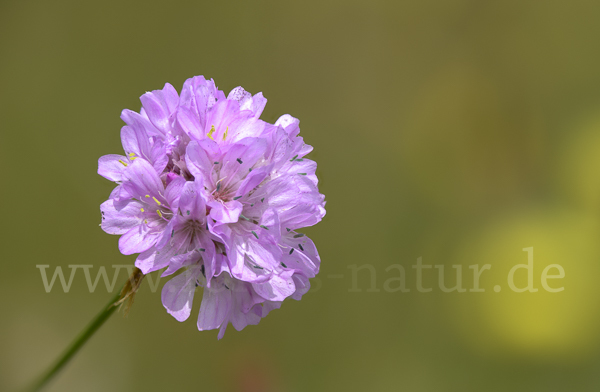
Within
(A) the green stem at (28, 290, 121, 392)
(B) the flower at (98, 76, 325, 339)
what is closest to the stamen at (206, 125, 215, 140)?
(B) the flower at (98, 76, 325, 339)

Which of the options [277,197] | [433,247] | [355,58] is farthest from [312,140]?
[277,197]

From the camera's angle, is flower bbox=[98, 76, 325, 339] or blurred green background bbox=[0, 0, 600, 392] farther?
blurred green background bbox=[0, 0, 600, 392]

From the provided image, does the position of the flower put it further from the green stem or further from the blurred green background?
the blurred green background

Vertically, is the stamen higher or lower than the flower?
higher

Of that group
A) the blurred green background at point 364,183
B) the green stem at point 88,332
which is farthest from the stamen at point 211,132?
the blurred green background at point 364,183

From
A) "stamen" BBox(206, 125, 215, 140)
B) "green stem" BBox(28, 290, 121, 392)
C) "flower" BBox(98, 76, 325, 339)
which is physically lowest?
"green stem" BBox(28, 290, 121, 392)

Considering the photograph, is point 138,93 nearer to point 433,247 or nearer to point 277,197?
point 277,197

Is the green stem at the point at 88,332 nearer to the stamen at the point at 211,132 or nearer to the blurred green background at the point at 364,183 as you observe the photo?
the stamen at the point at 211,132
